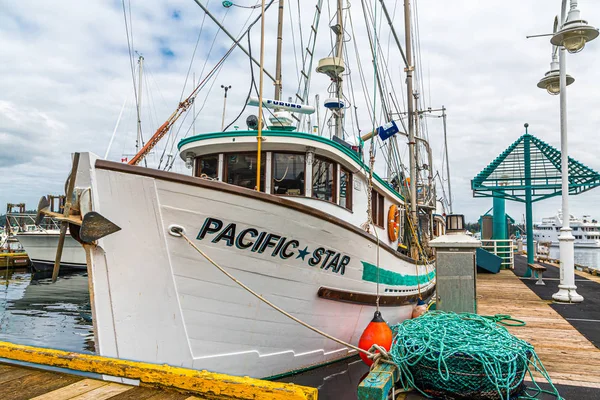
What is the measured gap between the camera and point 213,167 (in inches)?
255

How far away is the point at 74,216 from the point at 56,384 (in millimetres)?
1675

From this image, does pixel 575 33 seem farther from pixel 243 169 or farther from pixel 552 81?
pixel 243 169

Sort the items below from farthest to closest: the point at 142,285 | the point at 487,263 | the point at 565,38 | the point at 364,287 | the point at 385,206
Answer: the point at 487,263
the point at 385,206
the point at 565,38
the point at 364,287
the point at 142,285

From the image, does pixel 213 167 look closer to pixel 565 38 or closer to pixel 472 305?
pixel 472 305

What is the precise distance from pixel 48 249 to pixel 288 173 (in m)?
22.5

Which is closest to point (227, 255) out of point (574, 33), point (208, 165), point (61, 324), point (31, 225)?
point (208, 165)

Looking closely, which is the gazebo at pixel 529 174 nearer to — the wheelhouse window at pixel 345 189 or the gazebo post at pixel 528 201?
the gazebo post at pixel 528 201

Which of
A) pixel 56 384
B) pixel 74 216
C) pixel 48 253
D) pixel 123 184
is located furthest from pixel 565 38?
pixel 48 253

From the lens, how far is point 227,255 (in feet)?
14.9

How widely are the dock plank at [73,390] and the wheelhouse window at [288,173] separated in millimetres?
3737

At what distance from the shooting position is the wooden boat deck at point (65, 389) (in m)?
2.63

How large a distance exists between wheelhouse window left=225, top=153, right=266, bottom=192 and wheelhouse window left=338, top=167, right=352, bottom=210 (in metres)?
1.53

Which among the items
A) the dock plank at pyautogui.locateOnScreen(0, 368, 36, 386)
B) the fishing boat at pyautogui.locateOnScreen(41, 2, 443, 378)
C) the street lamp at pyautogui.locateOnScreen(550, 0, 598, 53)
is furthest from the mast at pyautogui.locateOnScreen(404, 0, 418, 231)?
the dock plank at pyautogui.locateOnScreen(0, 368, 36, 386)

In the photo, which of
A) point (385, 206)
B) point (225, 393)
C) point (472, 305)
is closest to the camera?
point (225, 393)
